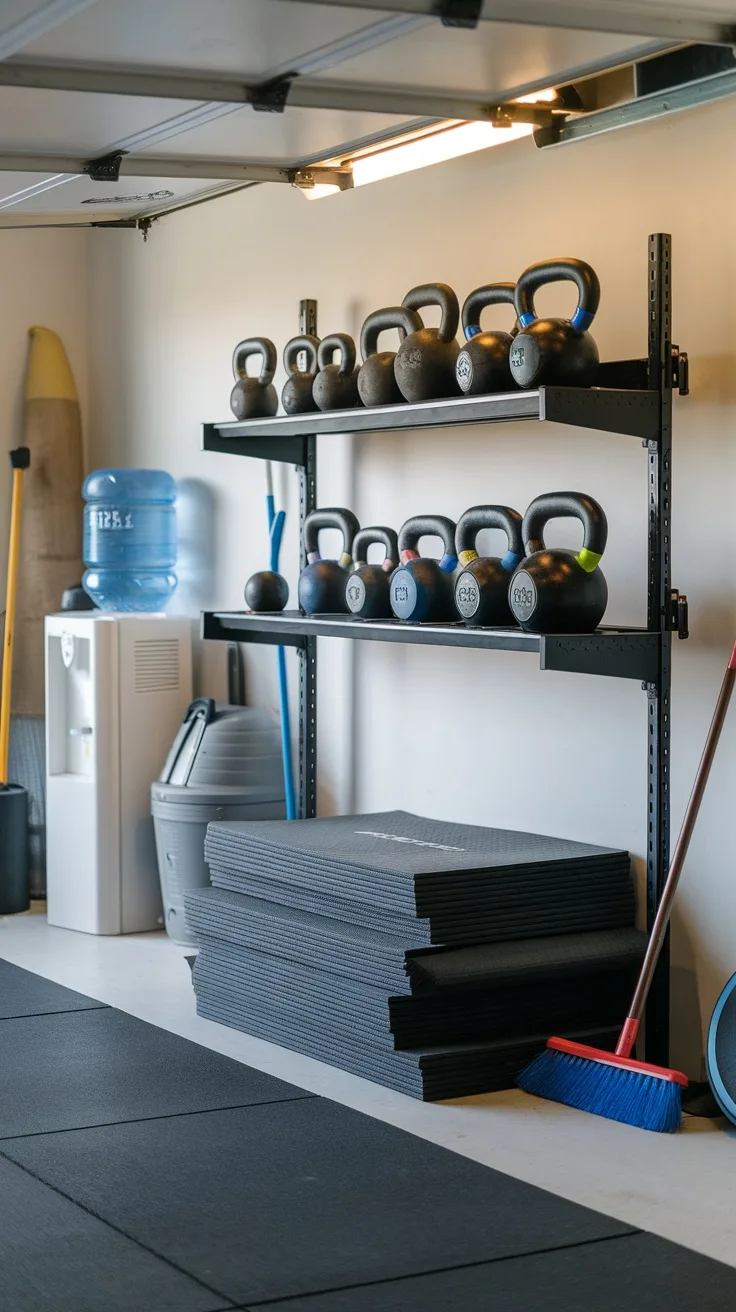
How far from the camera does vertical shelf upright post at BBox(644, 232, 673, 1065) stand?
439cm

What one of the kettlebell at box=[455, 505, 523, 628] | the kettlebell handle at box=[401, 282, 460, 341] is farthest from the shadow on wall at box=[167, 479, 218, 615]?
the kettlebell at box=[455, 505, 523, 628]

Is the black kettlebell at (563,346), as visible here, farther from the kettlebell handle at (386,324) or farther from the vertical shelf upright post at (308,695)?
the vertical shelf upright post at (308,695)

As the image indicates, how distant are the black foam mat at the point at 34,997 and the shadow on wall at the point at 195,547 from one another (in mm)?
1780

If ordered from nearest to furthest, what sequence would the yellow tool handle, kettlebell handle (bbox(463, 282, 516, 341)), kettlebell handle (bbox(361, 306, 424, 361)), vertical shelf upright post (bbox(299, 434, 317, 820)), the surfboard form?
kettlebell handle (bbox(463, 282, 516, 341)) → kettlebell handle (bbox(361, 306, 424, 361)) → vertical shelf upright post (bbox(299, 434, 317, 820)) → the yellow tool handle → the surfboard

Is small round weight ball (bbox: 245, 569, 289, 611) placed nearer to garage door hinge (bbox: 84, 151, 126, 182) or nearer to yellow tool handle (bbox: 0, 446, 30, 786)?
garage door hinge (bbox: 84, 151, 126, 182)

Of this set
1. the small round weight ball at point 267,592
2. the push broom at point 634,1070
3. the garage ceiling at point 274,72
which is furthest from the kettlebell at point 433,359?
the push broom at point 634,1070

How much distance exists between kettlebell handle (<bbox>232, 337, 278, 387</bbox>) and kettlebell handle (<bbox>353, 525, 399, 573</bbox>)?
771 millimetres

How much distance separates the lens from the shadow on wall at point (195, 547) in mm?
6734

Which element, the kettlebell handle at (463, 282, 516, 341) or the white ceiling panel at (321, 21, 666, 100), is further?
the kettlebell handle at (463, 282, 516, 341)

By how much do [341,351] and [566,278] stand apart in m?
1.11

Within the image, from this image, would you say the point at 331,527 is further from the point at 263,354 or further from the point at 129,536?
the point at 129,536

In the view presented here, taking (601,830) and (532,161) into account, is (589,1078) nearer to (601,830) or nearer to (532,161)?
(601,830)

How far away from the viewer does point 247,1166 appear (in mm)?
3877

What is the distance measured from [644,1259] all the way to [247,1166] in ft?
3.21
